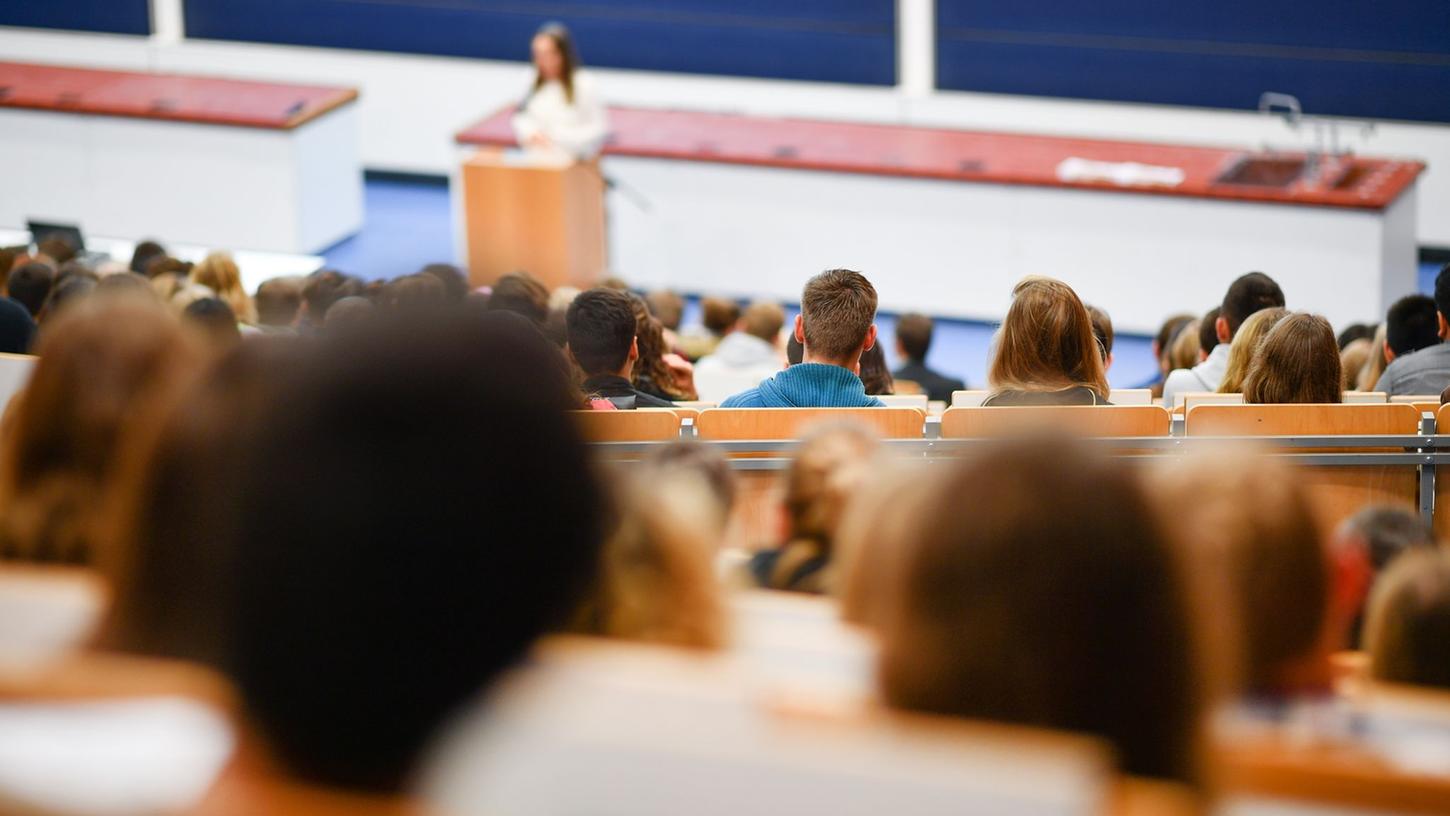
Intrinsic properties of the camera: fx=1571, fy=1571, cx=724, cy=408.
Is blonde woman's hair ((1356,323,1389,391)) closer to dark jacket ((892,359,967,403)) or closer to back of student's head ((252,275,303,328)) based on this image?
dark jacket ((892,359,967,403))

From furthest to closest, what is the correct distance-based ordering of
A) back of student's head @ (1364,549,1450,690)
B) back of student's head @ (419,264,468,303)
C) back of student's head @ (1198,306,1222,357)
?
back of student's head @ (419,264,468,303) → back of student's head @ (1198,306,1222,357) → back of student's head @ (1364,549,1450,690)

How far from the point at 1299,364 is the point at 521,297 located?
2.51 metres

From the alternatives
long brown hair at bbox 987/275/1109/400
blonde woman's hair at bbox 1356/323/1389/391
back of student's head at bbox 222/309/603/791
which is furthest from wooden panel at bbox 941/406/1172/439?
back of student's head at bbox 222/309/603/791

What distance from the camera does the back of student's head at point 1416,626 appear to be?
5.72ft

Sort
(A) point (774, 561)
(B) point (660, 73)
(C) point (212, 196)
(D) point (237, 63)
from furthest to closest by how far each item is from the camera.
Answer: (D) point (237, 63)
(B) point (660, 73)
(C) point (212, 196)
(A) point (774, 561)

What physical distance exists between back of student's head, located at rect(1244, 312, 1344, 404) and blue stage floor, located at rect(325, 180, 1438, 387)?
119 inches

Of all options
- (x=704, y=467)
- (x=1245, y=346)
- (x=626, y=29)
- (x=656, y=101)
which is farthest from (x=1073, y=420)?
(x=626, y=29)

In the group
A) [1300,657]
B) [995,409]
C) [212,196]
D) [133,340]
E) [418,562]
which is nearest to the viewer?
[418,562]

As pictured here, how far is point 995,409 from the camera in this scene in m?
3.59

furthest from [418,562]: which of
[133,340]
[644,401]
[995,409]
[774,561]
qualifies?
[644,401]

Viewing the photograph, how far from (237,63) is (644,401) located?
24.0 feet

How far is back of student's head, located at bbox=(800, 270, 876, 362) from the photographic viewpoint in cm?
398

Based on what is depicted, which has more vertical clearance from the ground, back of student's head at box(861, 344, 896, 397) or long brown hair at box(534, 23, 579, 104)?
long brown hair at box(534, 23, 579, 104)

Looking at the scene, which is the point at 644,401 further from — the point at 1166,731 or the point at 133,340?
the point at 1166,731
